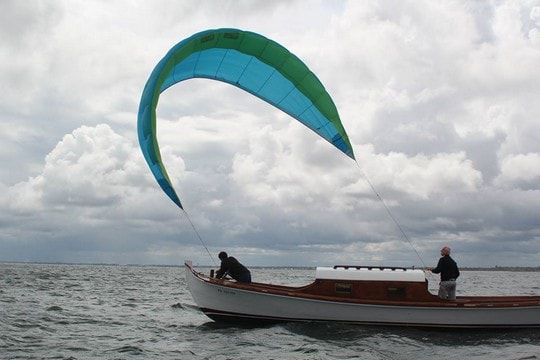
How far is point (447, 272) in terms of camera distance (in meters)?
17.8

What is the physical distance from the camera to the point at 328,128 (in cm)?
2045

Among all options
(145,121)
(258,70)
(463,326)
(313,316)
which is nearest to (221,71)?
(258,70)

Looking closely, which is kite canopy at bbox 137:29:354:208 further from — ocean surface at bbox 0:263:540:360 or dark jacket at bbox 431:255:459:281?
dark jacket at bbox 431:255:459:281

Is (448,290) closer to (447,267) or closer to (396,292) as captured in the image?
(447,267)

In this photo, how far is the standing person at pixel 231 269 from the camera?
18.4m

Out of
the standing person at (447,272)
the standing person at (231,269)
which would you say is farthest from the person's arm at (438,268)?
the standing person at (231,269)

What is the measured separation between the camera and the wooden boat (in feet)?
56.8

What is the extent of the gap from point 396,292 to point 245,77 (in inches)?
356

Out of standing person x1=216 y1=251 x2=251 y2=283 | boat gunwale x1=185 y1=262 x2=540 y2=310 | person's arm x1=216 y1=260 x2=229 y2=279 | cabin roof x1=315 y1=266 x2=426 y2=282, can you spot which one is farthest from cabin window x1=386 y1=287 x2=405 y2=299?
person's arm x1=216 y1=260 x2=229 y2=279

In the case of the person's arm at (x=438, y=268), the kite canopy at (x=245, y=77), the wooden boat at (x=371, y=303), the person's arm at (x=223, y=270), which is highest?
the kite canopy at (x=245, y=77)

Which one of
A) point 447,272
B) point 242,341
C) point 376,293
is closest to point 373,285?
point 376,293

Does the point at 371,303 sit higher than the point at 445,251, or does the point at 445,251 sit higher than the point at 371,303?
the point at 445,251

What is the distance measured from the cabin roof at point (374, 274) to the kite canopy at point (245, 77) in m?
4.74

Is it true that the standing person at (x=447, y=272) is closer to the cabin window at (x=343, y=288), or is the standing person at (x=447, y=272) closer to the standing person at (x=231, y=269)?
the cabin window at (x=343, y=288)
